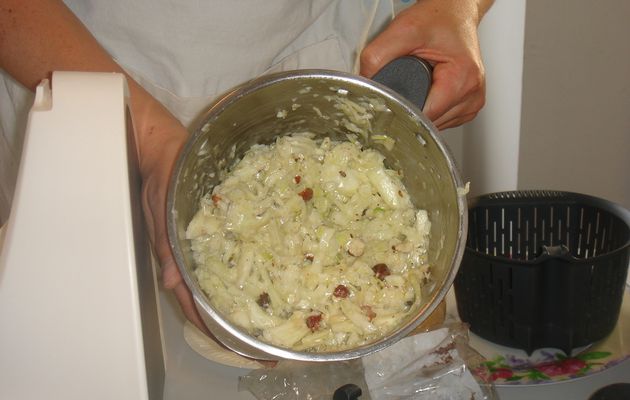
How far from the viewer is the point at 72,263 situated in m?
0.49

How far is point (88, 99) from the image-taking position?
523 millimetres

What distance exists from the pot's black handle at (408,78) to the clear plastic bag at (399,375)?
316mm

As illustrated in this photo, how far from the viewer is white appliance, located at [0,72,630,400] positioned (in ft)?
1.62

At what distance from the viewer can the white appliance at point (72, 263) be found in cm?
49

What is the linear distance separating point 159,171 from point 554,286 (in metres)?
0.54

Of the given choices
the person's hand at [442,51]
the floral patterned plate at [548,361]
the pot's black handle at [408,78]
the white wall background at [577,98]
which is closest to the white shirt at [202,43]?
the person's hand at [442,51]

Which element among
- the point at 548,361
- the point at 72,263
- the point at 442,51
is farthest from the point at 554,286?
the point at 72,263

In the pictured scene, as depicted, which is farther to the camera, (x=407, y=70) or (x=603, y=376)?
(x=603, y=376)

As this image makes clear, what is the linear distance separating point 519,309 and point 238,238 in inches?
17.9

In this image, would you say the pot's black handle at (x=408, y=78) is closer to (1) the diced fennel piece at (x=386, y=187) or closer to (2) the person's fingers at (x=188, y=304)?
(1) the diced fennel piece at (x=386, y=187)

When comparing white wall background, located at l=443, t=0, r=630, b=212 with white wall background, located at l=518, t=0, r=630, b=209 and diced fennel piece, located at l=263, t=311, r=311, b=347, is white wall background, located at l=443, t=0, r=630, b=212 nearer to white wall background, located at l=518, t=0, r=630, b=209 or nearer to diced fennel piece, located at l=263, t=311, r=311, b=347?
white wall background, located at l=518, t=0, r=630, b=209

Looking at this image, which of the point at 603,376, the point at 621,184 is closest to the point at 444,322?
the point at 603,376

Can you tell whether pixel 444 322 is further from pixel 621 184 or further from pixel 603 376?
pixel 621 184

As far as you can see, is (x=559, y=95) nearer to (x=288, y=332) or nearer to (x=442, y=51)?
(x=442, y=51)
